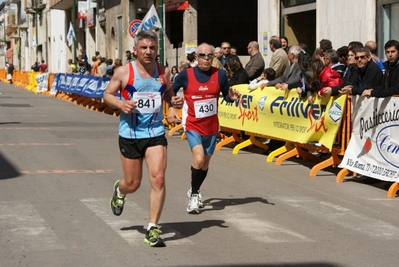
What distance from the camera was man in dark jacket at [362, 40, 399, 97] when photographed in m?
11.5

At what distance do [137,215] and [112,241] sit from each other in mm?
1392

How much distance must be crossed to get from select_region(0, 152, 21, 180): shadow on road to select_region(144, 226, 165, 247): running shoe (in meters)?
5.04

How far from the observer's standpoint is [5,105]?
3152cm

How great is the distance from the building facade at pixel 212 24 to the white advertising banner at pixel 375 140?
6874mm

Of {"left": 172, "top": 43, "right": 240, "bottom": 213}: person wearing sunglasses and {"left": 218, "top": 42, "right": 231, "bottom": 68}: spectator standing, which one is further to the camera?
{"left": 218, "top": 42, "right": 231, "bottom": 68}: spectator standing

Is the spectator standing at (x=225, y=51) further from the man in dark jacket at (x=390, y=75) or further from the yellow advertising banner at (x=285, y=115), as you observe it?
the man in dark jacket at (x=390, y=75)

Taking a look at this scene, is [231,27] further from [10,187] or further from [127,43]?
[10,187]

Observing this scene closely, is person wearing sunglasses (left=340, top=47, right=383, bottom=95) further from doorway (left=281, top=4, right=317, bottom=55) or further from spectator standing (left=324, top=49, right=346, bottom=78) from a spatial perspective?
doorway (left=281, top=4, right=317, bottom=55)

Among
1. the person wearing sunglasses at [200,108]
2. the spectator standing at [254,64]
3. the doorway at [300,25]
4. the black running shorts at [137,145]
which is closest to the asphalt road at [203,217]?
the person wearing sunglasses at [200,108]

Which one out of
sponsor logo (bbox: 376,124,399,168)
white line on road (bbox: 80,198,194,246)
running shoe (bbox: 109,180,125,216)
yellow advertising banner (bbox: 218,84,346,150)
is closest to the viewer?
white line on road (bbox: 80,198,194,246)

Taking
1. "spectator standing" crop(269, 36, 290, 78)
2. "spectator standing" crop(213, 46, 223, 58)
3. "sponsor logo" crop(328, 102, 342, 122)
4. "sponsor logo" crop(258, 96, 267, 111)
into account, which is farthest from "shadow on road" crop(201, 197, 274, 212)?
"spectator standing" crop(213, 46, 223, 58)

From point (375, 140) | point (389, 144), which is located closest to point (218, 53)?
point (375, 140)

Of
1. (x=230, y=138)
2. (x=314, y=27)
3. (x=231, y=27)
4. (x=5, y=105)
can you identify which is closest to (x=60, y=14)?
(x=231, y=27)

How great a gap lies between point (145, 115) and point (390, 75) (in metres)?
5.07
